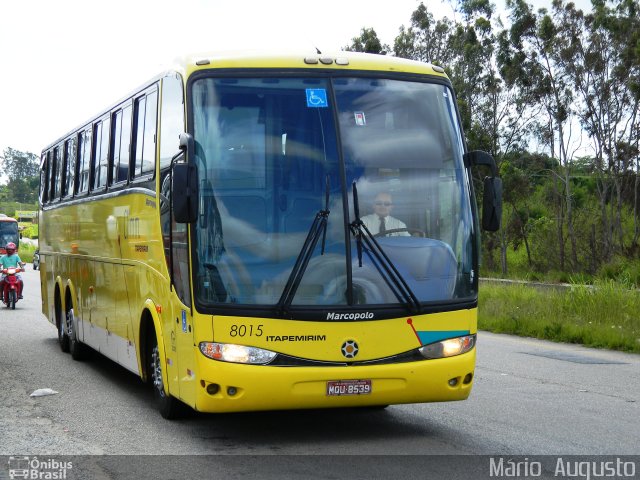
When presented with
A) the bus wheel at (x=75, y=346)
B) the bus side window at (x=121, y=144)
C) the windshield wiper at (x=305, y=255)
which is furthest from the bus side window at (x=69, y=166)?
the windshield wiper at (x=305, y=255)

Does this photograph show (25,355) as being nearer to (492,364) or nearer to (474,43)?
(492,364)

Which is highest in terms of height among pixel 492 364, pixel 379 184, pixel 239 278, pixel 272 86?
pixel 272 86

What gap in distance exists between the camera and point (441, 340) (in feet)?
29.0

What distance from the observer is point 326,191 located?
8750 mm

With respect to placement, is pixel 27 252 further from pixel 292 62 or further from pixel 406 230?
pixel 406 230

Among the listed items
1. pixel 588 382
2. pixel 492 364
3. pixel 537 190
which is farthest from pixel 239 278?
pixel 537 190

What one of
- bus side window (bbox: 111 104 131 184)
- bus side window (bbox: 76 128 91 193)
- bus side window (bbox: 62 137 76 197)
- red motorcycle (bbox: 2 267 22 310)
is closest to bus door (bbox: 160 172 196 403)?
bus side window (bbox: 111 104 131 184)

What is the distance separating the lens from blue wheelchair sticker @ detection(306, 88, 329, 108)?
29.6ft

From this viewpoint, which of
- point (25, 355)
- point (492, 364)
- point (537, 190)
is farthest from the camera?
point (537, 190)

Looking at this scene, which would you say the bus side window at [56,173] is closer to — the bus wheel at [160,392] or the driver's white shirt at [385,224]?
the bus wheel at [160,392]

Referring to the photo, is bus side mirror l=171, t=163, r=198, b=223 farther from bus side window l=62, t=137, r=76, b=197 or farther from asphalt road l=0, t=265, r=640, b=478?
bus side window l=62, t=137, r=76, b=197

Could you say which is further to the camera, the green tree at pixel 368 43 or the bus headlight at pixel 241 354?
the green tree at pixel 368 43

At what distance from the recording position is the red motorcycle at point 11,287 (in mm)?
27000

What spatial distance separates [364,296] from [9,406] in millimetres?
4376
